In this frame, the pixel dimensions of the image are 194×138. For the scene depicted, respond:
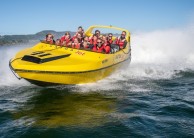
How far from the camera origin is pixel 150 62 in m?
20.8

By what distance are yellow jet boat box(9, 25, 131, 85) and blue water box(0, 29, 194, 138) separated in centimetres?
56

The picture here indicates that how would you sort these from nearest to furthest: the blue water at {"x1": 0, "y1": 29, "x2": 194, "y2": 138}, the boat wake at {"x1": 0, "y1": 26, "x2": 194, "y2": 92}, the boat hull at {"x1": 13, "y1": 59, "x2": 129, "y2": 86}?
the blue water at {"x1": 0, "y1": 29, "x2": 194, "y2": 138} → the boat hull at {"x1": 13, "y1": 59, "x2": 129, "y2": 86} → the boat wake at {"x1": 0, "y1": 26, "x2": 194, "y2": 92}

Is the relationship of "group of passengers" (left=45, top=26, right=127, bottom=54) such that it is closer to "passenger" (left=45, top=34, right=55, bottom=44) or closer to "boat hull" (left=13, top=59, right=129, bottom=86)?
"passenger" (left=45, top=34, right=55, bottom=44)

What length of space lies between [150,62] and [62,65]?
40.7ft

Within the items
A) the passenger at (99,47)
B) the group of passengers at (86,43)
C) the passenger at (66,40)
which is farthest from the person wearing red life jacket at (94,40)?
the passenger at (66,40)

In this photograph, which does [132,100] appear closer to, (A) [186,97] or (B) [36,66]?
(A) [186,97]

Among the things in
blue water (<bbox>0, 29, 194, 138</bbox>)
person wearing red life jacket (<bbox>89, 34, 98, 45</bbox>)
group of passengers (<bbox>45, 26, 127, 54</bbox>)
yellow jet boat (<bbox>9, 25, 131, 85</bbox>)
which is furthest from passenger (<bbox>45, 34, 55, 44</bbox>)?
blue water (<bbox>0, 29, 194, 138</bbox>)

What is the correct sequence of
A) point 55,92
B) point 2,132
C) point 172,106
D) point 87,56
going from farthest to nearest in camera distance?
point 87,56 < point 55,92 < point 172,106 < point 2,132

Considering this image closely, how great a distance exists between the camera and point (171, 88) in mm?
11195

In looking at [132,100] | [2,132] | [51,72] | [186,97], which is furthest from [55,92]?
[186,97]

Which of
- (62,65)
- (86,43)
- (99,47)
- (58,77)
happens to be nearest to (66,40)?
(86,43)

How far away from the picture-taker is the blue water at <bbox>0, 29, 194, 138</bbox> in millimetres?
6477

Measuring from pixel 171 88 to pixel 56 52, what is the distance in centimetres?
491

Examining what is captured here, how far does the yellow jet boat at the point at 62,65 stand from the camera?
9.24 meters
